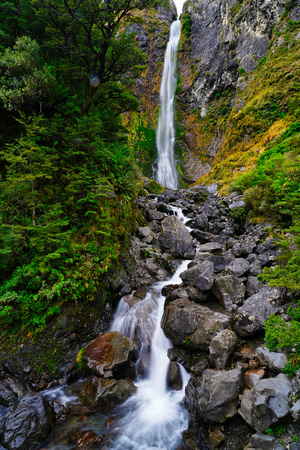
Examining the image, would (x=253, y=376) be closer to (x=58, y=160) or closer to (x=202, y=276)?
(x=202, y=276)

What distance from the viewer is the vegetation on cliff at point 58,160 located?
5406mm

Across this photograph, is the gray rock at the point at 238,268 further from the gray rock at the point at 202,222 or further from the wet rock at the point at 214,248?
the gray rock at the point at 202,222

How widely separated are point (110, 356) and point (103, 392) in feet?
2.35

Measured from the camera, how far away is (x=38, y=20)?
8422 mm

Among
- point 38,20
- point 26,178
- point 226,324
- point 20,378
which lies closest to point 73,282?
point 20,378

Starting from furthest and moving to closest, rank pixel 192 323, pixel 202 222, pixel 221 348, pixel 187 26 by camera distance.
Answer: pixel 187 26 < pixel 202 222 < pixel 192 323 < pixel 221 348

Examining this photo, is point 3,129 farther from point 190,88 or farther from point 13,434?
point 190,88

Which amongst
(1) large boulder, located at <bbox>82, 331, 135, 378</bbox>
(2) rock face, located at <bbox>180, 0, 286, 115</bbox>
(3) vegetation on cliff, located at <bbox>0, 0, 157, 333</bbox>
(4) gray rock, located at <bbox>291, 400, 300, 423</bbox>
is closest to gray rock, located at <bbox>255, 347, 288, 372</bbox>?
(4) gray rock, located at <bbox>291, 400, 300, 423</bbox>

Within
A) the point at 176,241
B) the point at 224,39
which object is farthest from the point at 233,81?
the point at 176,241

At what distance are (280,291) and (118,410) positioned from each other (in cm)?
473

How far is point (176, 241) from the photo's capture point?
10086 millimetres

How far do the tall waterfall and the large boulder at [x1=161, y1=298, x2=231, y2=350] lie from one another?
25.1 meters

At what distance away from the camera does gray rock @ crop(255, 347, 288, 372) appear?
12.4ft

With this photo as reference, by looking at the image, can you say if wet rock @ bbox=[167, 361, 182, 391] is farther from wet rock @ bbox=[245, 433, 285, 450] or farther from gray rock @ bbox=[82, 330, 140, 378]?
wet rock @ bbox=[245, 433, 285, 450]
